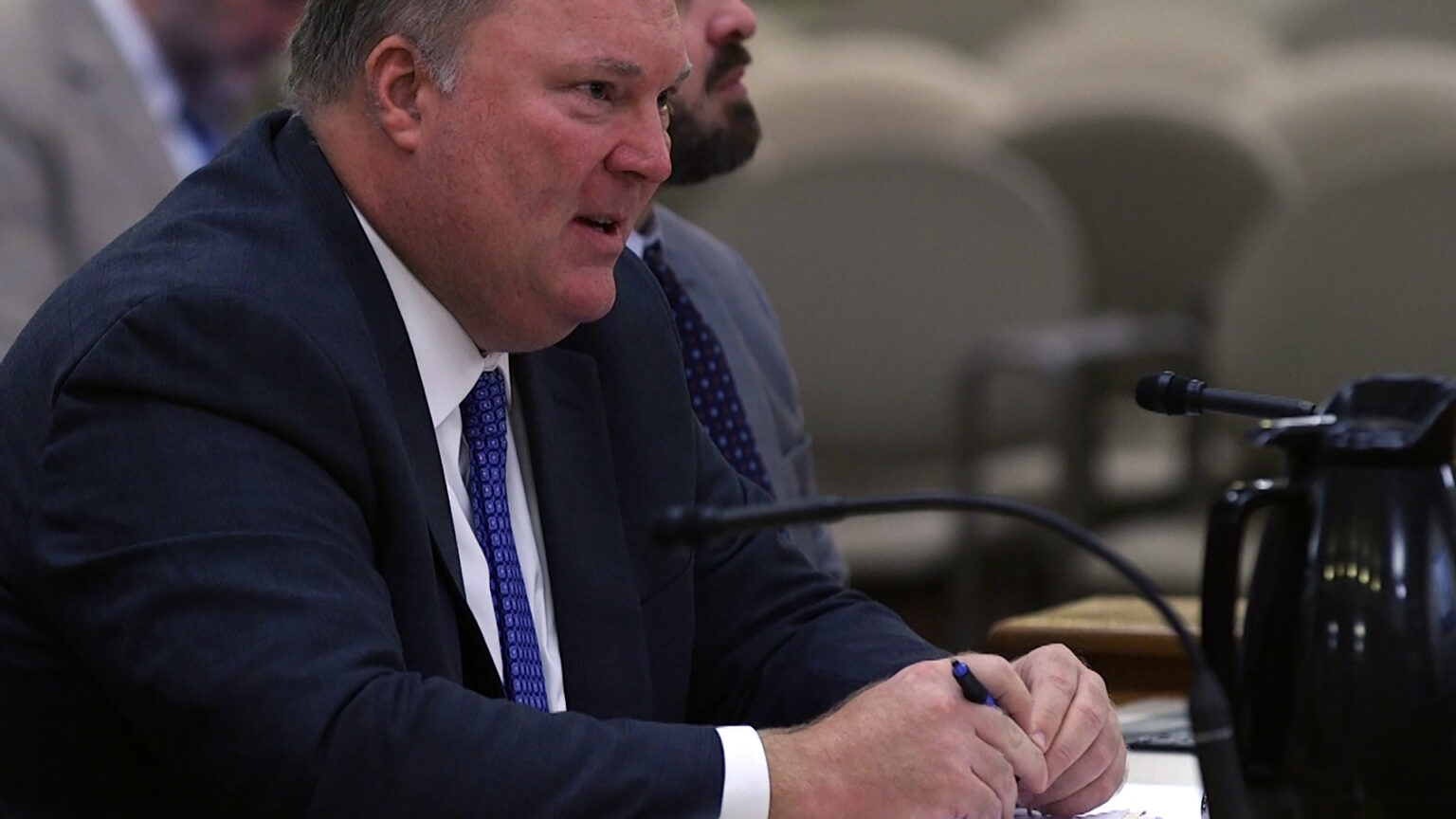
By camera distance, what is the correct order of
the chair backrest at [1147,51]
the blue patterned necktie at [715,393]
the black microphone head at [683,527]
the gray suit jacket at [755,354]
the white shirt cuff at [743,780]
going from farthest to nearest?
the chair backrest at [1147,51] < the gray suit jacket at [755,354] < the blue patterned necktie at [715,393] < the white shirt cuff at [743,780] < the black microphone head at [683,527]

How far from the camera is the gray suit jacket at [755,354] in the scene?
90.7 inches

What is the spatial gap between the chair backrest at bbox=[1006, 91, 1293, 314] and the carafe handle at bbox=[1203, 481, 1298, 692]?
12.0 feet

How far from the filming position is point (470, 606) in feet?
4.97

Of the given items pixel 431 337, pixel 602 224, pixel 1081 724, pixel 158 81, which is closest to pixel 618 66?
pixel 602 224

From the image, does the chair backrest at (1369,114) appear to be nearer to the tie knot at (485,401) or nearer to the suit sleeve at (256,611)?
the tie knot at (485,401)

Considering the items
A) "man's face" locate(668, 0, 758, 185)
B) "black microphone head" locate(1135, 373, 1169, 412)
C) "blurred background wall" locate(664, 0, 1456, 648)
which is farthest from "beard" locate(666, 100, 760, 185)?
"blurred background wall" locate(664, 0, 1456, 648)

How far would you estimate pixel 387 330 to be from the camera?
4.91 ft

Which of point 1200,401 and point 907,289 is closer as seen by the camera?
point 1200,401

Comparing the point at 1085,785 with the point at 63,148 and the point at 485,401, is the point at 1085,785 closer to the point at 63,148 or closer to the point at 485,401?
the point at 485,401

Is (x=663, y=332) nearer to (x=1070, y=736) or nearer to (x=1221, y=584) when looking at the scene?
(x=1070, y=736)

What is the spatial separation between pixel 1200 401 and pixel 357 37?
2.19ft

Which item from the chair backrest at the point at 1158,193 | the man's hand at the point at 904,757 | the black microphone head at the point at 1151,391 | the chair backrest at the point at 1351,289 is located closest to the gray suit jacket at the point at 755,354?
the man's hand at the point at 904,757

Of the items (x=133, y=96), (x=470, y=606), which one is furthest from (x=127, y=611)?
(x=133, y=96)

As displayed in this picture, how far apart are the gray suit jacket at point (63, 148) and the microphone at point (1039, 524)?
2408mm
